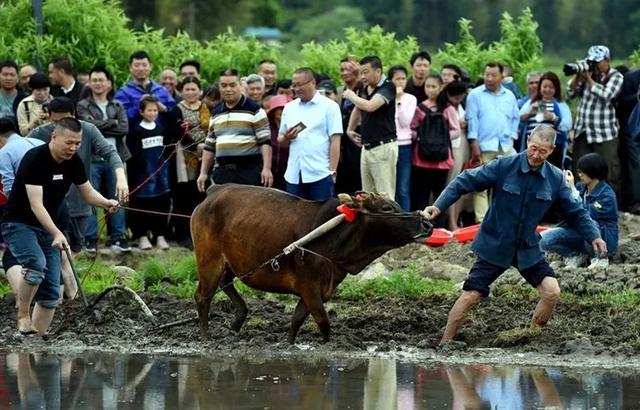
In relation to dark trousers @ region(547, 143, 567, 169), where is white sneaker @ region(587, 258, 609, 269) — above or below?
below

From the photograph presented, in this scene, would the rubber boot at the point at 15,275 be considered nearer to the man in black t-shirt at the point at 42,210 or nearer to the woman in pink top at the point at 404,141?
the man in black t-shirt at the point at 42,210

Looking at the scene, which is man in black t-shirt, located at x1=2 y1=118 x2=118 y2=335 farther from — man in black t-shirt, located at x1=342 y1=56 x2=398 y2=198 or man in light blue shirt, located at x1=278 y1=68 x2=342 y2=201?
man in black t-shirt, located at x1=342 y1=56 x2=398 y2=198

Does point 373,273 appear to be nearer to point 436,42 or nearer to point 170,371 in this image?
point 170,371

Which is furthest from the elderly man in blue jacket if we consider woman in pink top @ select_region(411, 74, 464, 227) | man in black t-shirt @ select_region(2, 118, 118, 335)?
woman in pink top @ select_region(411, 74, 464, 227)

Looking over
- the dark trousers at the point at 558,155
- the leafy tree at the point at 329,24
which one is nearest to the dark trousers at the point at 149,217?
the dark trousers at the point at 558,155

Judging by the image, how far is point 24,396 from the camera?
37.1 ft

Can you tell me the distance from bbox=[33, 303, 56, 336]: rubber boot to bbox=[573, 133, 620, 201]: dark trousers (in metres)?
9.23

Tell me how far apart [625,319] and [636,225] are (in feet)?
22.1

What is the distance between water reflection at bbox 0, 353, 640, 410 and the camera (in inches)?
431

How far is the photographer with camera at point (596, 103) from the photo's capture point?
2097cm

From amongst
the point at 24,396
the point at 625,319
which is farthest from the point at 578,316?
the point at 24,396

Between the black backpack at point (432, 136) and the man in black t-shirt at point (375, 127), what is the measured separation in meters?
0.77

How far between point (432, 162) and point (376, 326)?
18.2ft

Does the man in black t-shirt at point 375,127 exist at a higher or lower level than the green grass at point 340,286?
higher
